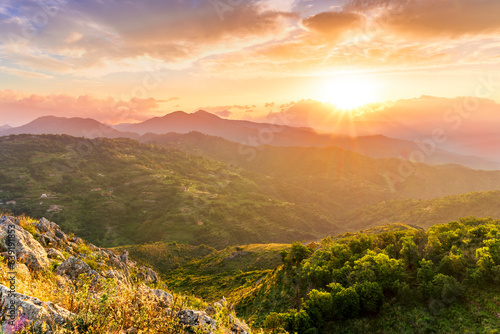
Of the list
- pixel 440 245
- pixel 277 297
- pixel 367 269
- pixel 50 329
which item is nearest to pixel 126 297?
pixel 50 329

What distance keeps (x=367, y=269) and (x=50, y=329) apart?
37101 mm

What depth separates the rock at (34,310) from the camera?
7.49 metres

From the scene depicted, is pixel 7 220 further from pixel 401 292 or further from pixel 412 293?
pixel 412 293

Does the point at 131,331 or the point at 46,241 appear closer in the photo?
the point at 131,331

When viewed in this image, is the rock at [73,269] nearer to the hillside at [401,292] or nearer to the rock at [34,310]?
the rock at [34,310]

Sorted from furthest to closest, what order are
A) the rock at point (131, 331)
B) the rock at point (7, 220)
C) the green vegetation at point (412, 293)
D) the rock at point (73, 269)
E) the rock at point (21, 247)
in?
the green vegetation at point (412, 293) → the rock at point (7, 220) → the rock at point (73, 269) → the rock at point (21, 247) → the rock at point (131, 331)

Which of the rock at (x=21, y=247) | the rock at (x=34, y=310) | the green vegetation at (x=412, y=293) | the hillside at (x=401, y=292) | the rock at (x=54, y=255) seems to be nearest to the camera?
the rock at (x=34, y=310)

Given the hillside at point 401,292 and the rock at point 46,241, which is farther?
the hillside at point 401,292

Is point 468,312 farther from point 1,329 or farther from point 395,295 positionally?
point 1,329

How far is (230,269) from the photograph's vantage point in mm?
94625

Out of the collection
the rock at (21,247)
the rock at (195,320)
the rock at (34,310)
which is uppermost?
the rock at (34,310)

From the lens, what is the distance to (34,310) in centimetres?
762

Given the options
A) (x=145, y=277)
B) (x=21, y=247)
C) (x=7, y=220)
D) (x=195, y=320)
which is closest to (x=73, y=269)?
(x=21, y=247)

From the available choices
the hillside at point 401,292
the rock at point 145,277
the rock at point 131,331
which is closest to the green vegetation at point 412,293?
A: the hillside at point 401,292
